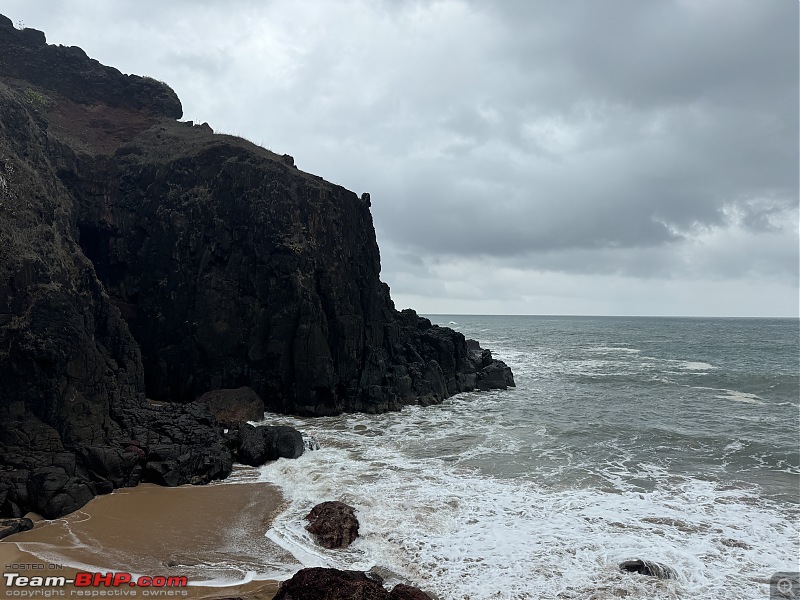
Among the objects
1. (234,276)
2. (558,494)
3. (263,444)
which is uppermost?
(234,276)

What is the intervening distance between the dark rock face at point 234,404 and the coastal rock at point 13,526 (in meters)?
12.5

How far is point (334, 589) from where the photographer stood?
9.73 meters

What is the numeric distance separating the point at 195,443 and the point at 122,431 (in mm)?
2778

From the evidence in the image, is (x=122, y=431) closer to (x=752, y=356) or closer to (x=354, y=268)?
(x=354, y=268)

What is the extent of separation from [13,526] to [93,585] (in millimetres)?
4452

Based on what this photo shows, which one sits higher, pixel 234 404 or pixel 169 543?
pixel 234 404

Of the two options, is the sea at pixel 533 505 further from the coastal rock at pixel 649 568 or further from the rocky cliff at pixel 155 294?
the rocky cliff at pixel 155 294

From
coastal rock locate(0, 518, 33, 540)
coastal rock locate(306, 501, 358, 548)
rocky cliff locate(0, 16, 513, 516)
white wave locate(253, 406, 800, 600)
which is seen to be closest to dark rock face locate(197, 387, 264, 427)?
rocky cliff locate(0, 16, 513, 516)

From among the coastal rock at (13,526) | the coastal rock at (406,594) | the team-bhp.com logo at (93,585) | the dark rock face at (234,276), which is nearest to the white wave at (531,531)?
the coastal rock at (406,594)

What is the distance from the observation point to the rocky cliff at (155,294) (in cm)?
1759

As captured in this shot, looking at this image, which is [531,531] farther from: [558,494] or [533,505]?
[558,494]

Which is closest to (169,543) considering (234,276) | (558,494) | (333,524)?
(333,524)

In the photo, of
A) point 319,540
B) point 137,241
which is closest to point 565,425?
point 319,540

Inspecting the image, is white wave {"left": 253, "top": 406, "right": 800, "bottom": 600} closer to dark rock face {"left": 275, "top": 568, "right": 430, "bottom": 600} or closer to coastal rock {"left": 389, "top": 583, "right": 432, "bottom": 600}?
coastal rock {"left": 389, "top": 583, "right": 432, "bottom": 600}
